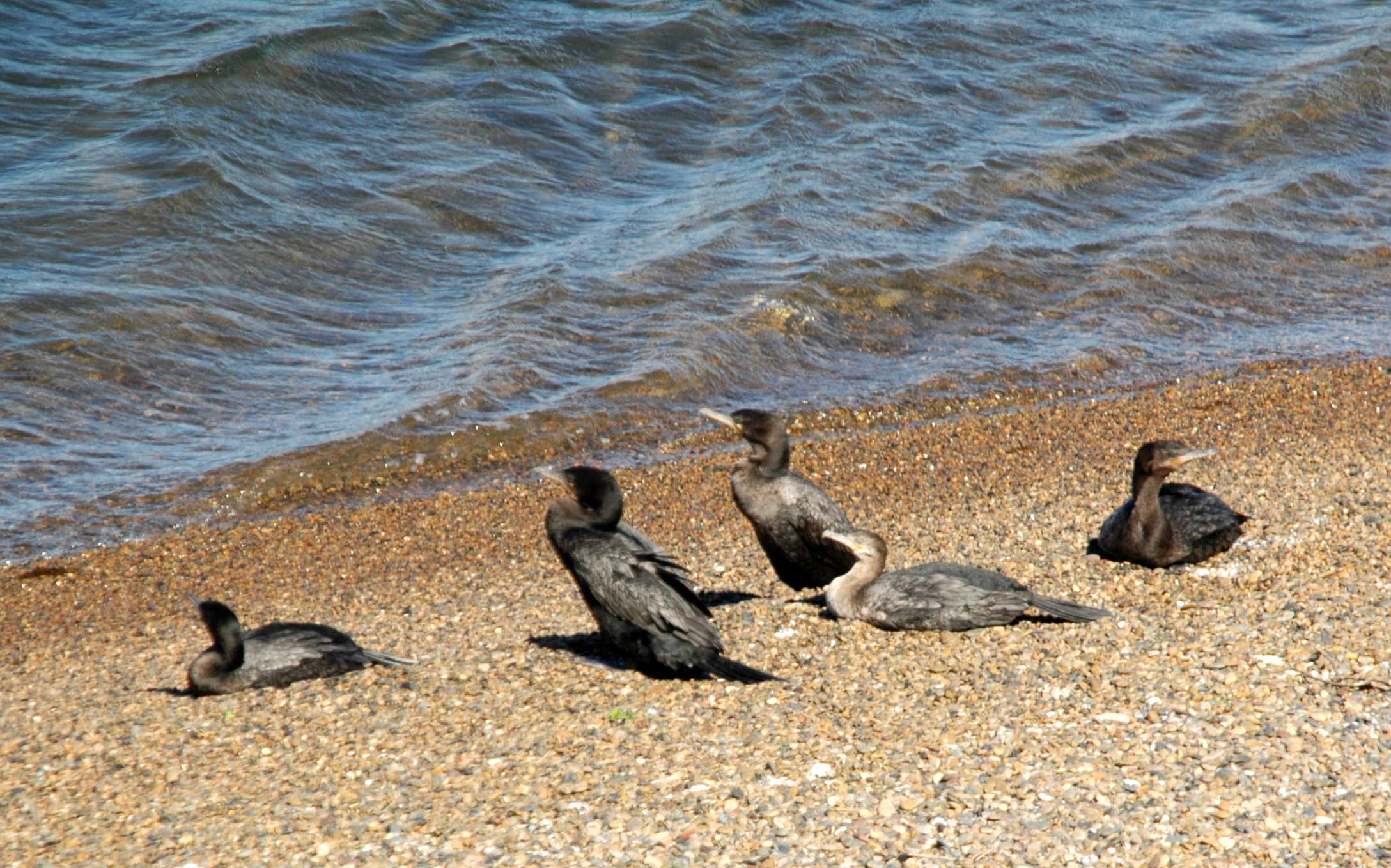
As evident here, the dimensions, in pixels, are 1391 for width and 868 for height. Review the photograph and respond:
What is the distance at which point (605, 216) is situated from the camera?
16.1 m

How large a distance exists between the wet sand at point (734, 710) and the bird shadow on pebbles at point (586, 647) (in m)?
0.03

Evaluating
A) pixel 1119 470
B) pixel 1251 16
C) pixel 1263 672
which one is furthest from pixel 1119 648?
pixel 1251 16

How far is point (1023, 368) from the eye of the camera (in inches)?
487

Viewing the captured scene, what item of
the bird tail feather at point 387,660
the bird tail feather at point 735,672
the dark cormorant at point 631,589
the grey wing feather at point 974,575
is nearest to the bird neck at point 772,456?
the grey wing feather at point 974,575

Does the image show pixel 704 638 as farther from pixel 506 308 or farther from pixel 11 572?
pixel 506 308

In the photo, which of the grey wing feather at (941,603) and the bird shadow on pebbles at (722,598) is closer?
the grey wing feather at (941,603)

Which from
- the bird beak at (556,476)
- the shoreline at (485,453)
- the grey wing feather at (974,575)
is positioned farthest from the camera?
the shoreline at (485,453)

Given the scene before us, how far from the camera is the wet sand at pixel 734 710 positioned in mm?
4672

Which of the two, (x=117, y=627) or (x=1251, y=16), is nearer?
(x=117, y=627)

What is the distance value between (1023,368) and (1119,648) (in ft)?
21.5

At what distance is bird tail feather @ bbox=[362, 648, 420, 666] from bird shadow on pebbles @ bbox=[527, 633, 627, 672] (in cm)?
65

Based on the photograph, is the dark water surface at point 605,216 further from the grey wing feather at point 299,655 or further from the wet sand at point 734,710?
the grey wing feather at point 299,655

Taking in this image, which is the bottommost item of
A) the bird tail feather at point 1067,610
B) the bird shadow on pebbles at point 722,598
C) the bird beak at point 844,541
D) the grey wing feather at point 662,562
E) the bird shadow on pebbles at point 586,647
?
the bird shadow on pebbles at point 722,598

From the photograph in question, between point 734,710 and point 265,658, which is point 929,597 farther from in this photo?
point 265,658
